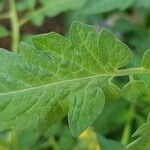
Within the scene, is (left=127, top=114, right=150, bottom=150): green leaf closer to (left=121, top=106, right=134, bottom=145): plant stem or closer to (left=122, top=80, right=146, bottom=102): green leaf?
(left=122, top=80, right=146, bottom=102): green leaf

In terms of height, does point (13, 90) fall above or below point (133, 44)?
below

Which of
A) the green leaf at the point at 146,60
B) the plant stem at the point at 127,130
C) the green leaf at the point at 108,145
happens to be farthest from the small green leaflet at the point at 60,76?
the plant stem at the point at 127,130

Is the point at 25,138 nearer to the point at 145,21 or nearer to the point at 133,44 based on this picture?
the point at 133,44

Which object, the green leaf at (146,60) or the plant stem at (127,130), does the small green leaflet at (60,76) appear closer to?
the green leaf at (146,60)

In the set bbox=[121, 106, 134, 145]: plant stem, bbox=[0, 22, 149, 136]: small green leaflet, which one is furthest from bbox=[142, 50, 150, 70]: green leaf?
bbox=[121, 106, 134, 145]: plant stem

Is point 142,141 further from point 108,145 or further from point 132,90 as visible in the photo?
point 108,145

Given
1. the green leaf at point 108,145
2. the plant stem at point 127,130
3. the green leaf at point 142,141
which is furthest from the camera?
the plant stem at point 127,130

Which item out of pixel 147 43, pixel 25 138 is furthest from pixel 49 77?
pixel 147 43

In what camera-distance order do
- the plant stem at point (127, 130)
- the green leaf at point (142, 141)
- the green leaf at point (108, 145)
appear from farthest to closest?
the plant stem at point (127, 130) → the green leaf at point (108, 145) → the green leaf at point (142, 141)
